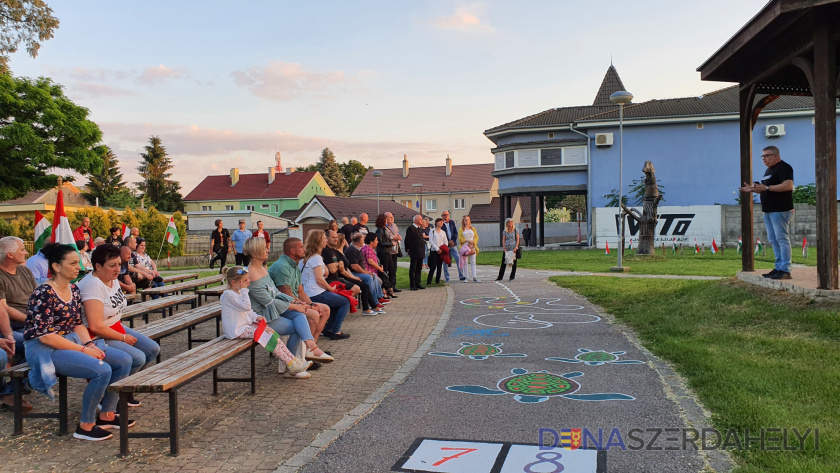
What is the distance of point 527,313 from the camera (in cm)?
1099

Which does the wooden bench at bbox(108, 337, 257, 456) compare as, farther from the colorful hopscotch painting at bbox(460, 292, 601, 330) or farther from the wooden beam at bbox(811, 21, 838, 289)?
the wooden beam at bbox(811, 21, 838, 289)

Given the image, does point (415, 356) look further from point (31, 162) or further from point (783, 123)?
point (783, 123)

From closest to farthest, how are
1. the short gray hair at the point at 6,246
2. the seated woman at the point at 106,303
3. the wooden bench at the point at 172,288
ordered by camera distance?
the seated woman at the point at 106,303 < the short gray hair at the point at 6,246 < the wooden bench at the point at 172,288

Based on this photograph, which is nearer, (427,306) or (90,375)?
(90,375)

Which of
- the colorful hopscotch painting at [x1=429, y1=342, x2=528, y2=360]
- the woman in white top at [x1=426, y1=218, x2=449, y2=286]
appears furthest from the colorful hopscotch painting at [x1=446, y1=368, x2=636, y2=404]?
the woman in white top at [x1=426, y1=218, x2=449, y2=286]

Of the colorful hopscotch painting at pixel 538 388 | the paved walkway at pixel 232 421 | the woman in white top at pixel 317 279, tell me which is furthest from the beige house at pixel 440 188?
the colorful hopscotch painting at pixel 538 388

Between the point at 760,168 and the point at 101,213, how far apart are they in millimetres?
36442

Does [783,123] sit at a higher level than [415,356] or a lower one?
higher

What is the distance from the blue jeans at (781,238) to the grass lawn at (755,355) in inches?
20.9

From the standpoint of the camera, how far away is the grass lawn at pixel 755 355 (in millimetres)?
4414

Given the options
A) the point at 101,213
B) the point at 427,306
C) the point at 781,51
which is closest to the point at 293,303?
the point at 427,306

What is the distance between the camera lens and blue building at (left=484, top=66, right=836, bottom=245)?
35.6 metres

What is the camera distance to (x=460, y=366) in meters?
7.07

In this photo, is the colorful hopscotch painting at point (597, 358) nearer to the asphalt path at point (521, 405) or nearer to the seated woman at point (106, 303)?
the asphalt path at point (521, 405)
